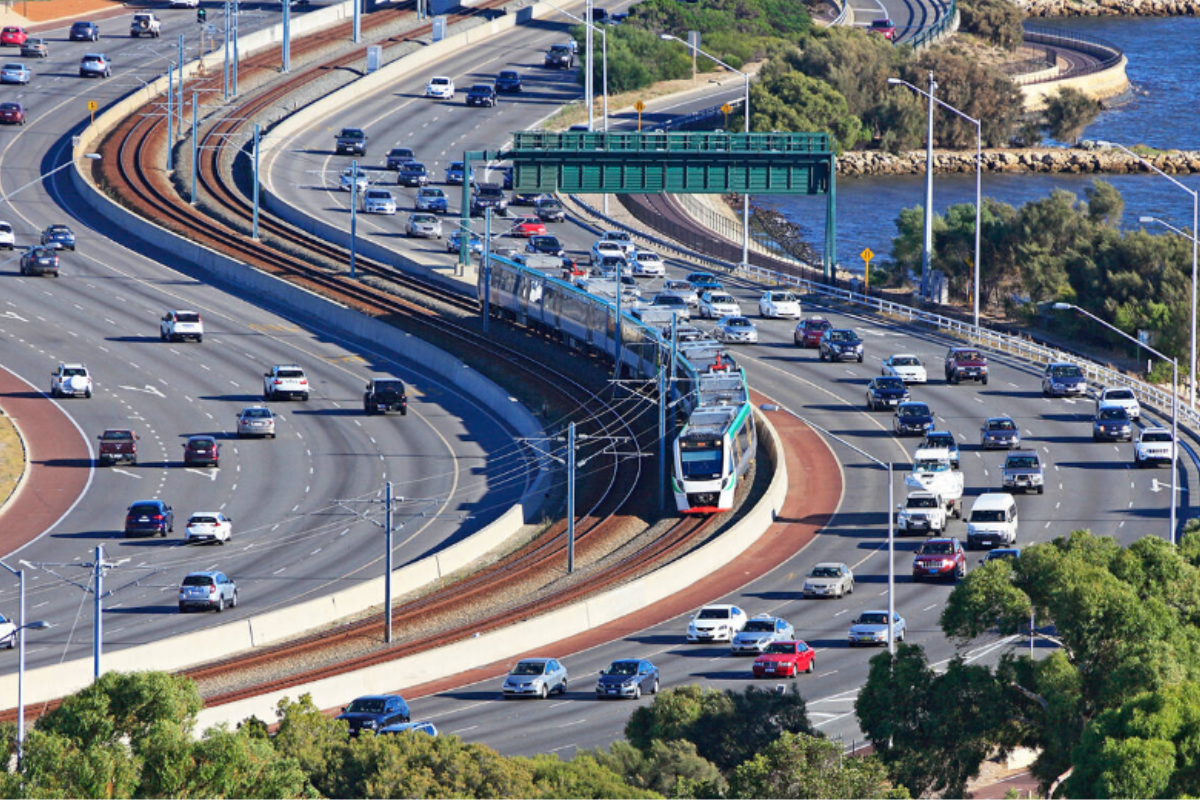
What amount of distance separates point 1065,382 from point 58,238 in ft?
172

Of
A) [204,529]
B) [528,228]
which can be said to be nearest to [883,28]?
[528,228]

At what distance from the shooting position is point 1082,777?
36.5 meters

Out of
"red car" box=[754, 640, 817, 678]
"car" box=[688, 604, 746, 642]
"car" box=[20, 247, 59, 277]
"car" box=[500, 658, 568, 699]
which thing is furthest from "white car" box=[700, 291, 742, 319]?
"car" box=[500, 658, 568, 699]

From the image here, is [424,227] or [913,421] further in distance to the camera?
[424,227]

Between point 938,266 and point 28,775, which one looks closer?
point 28,775

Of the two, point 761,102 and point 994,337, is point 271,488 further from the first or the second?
point 761,102

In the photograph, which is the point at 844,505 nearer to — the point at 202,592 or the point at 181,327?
the point at 202,592

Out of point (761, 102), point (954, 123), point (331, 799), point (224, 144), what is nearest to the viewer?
point (331, 799)

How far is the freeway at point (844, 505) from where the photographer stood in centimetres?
5384

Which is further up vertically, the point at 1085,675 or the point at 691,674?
the point at 1085,675

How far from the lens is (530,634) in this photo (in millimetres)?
61312

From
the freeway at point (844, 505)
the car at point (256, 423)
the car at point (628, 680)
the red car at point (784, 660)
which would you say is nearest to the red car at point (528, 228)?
the freeway at point (844, 505)

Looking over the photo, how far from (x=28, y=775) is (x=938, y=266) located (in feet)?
293

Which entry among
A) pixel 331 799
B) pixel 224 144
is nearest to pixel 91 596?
pixel 331 799
